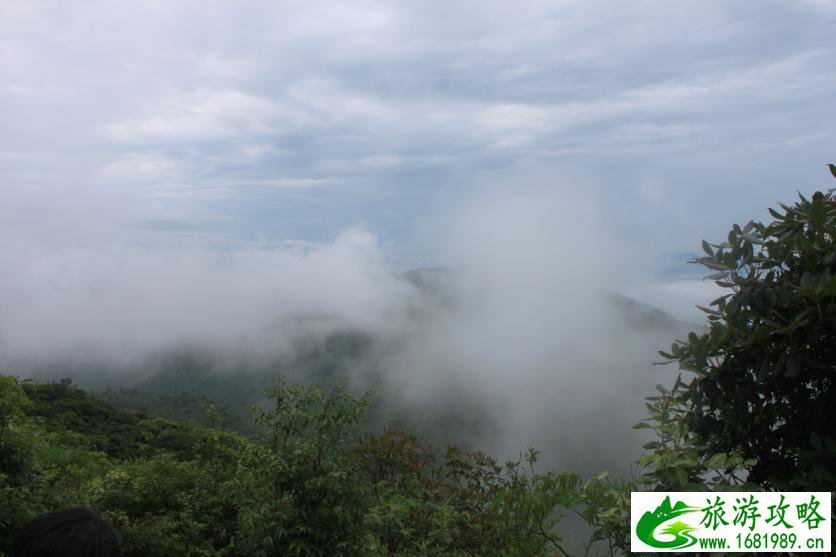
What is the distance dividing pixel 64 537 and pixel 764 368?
136 inches

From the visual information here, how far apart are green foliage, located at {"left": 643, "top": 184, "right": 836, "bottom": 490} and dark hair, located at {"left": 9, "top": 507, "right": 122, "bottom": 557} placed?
2.73 meters

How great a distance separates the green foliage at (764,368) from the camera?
3.05 metres

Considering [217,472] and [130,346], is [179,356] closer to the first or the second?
[130,346]

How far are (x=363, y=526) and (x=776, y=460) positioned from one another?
3.18 meters

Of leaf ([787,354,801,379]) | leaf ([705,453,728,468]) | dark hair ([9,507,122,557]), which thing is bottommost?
dark hair ([9,507,122,557])

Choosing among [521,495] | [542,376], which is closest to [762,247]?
[521,495]

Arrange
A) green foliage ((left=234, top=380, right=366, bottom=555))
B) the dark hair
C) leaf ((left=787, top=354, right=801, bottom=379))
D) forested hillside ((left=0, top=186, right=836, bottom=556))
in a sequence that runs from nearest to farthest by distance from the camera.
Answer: the dark hair < leaf ((left=787, top=354, right=801, bottom=379)) < forested hillside ((left=0, top=186, right=836, bottom=556)) < green foliage ((left=234, top=380, right=366, bottom=555))

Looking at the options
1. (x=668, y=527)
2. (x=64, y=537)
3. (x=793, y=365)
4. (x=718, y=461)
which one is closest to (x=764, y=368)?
(x=793, y=365)

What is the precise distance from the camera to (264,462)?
4.85 m

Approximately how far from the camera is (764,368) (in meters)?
3.16

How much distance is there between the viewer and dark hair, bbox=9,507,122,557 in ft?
7.13

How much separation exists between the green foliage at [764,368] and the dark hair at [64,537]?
2.73 m

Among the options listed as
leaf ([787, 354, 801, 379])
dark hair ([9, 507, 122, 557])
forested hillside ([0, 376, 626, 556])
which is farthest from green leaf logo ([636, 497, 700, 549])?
dark hair ([9, 507, 122, 557])

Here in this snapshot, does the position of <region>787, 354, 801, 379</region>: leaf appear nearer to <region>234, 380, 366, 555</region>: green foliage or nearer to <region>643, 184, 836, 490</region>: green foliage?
<region>643, 184, 836, 490</region>: green foliage
